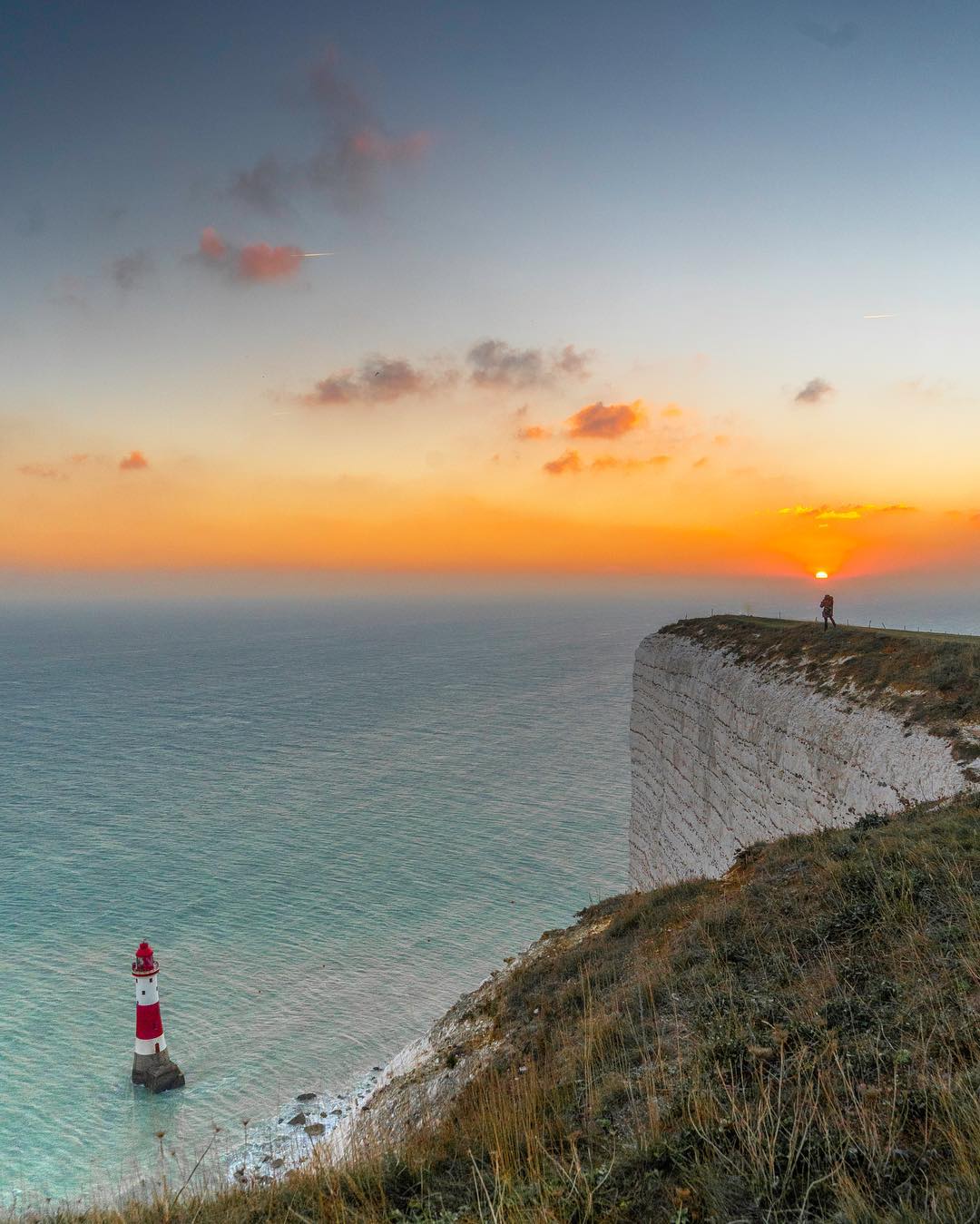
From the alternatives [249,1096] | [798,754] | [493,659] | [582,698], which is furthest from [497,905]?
[493,659]

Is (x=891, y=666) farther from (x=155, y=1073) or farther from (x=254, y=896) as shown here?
(x=254, y=896)

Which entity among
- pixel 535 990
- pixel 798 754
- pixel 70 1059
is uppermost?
pixel 798 754

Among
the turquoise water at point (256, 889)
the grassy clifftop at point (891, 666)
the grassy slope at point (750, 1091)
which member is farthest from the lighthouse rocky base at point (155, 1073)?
the grassy clifftop at point (891, 666)

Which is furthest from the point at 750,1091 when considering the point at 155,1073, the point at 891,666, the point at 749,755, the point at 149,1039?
the point at 155,1073

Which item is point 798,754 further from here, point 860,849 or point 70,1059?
point 70,1059

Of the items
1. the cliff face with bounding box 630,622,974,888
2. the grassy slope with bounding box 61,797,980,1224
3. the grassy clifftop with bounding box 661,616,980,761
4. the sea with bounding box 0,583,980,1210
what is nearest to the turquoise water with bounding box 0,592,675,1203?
the sea with bounding box 0,583,980,1210

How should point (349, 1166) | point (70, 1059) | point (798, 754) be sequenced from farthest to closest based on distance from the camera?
point (70, 1059) < point (798, 754) < point (349, 1166)

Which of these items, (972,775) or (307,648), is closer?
(972,775)
